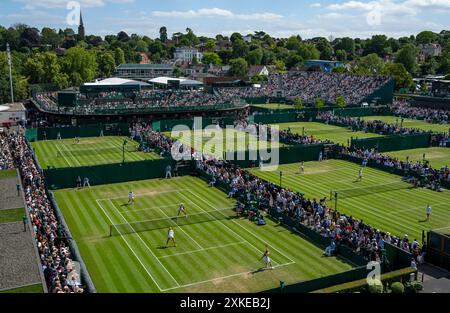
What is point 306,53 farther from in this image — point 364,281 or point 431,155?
point 364,281

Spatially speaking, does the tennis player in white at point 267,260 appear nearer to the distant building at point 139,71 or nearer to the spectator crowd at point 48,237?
the spectator crowd at point 48,237

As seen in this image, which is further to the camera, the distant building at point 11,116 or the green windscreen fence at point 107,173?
the distant building at point 11,116

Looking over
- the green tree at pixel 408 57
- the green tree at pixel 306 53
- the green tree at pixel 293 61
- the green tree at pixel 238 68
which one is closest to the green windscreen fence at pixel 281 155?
the green tree at pixel 238 68

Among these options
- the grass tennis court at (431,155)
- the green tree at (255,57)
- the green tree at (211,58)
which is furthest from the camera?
the green tree at (211,58)

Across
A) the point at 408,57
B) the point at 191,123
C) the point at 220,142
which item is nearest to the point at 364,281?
the point at 220,142

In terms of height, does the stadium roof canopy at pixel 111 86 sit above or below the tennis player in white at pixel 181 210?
above

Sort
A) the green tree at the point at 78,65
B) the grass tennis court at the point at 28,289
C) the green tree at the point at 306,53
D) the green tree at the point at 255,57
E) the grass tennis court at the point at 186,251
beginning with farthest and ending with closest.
→ 1. the green tree at the point at 306,53
2. the green tree at the point at 255,57
3. the green tree at the point at 78,65
4. the grass tennis court at the point at 186,251
5. the grass tennis court at the point at 28,289
